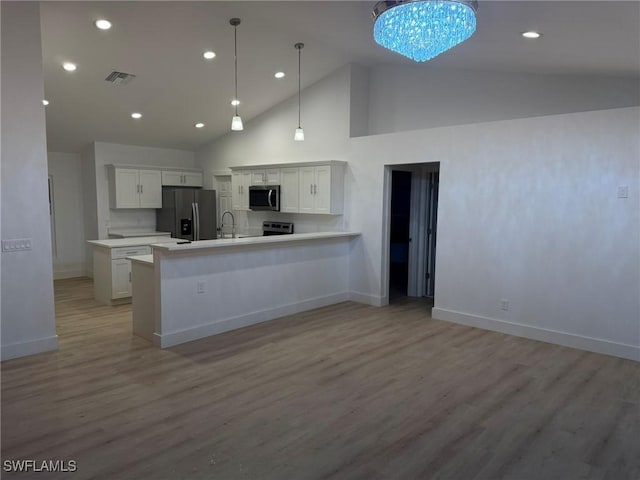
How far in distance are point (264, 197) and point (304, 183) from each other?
881 millimetres

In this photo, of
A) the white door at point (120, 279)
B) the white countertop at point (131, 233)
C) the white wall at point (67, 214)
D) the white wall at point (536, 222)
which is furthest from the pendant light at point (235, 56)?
the white wall at point (67, 214)

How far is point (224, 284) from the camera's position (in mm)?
4902

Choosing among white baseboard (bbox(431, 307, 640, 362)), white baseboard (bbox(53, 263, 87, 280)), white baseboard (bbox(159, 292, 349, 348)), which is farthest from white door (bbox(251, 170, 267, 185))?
white baseboard (bbox(53, 263, 87, 280))

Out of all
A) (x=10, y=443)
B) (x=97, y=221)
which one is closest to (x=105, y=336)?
(x=10, y=443)

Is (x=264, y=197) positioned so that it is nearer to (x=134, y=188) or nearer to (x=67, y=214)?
(x=134, y=188)

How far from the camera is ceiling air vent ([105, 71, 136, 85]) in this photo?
563cm

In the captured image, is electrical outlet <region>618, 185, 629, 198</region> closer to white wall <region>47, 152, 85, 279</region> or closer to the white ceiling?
the white ceiling

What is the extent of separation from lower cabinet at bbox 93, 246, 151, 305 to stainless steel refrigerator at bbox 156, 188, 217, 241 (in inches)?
72.5

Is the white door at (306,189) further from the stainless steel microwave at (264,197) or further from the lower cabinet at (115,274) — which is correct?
the lower cabinet at (115,274)

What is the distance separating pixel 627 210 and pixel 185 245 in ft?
14.2

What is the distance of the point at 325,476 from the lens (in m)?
2.41

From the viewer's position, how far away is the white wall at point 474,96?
4852 mm

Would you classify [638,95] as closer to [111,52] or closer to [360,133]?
[360,133]

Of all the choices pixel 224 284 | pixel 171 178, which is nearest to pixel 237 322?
pixel 224 284
